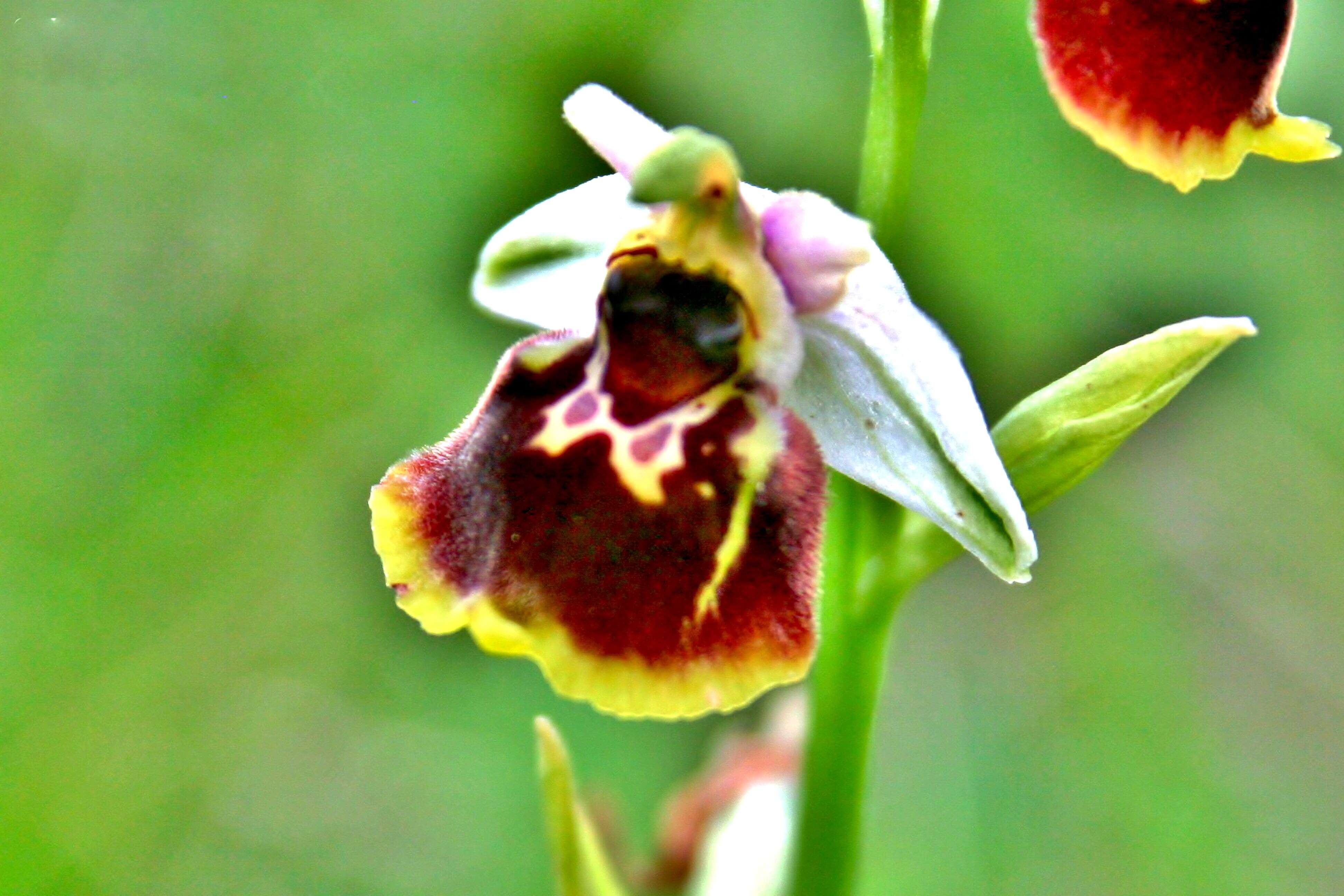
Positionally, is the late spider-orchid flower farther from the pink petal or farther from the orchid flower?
the orchid flower

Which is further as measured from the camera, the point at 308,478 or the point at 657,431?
the point at 308,478

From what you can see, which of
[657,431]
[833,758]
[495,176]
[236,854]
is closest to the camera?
[657,431]

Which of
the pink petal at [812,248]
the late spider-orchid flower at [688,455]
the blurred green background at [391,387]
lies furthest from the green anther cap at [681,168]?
the blurred green background at [391,387]

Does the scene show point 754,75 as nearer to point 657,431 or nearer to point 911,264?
point 911,264

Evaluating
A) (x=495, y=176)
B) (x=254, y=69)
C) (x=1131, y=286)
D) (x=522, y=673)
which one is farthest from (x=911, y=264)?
(x=254, y=69)

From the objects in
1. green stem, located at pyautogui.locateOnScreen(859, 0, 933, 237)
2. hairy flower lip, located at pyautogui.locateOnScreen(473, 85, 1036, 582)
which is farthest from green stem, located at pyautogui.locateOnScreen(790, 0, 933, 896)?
hairy flower lip, located at pyautogui.locateOnScreen(473, 85, 1036, 582)
